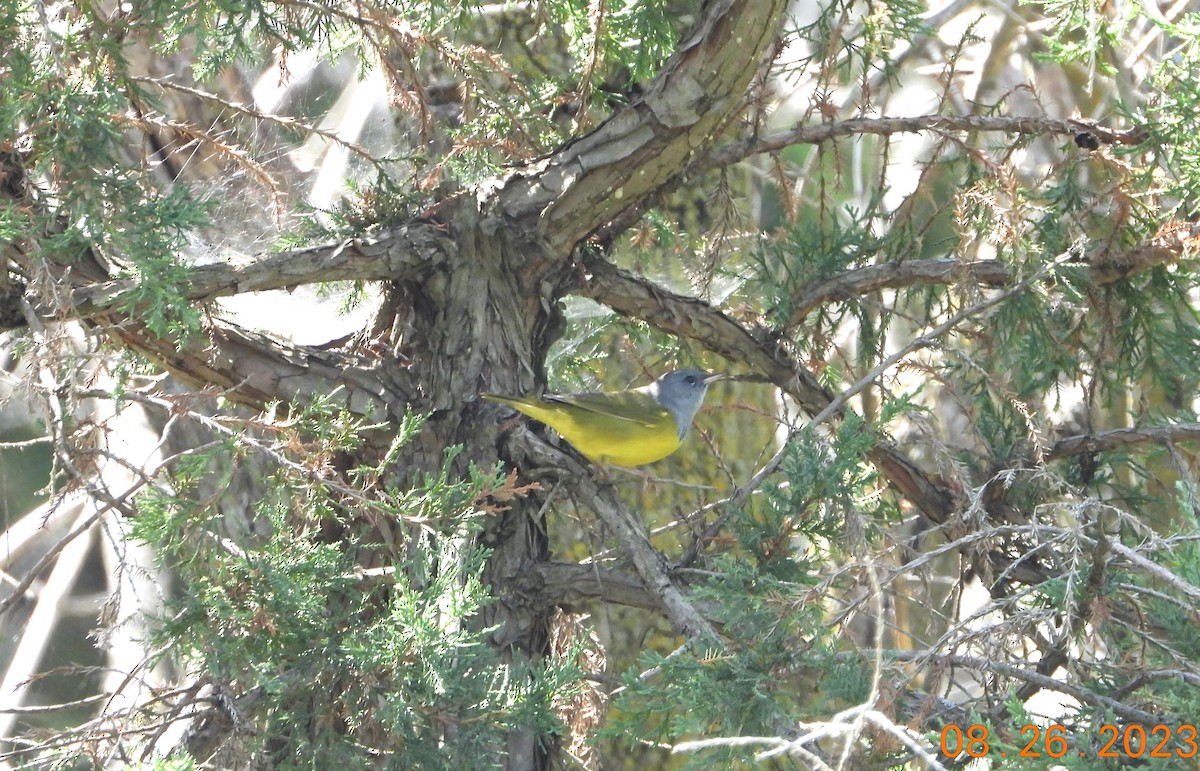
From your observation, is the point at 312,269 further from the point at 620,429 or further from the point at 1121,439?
the point at 1121,439

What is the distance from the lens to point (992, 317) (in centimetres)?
343

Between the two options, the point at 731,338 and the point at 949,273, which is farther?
the point at 731,338

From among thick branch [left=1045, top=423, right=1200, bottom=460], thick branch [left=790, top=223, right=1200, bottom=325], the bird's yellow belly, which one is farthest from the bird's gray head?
thick branch [left=1045, top=423, right=1200, bottom=460]

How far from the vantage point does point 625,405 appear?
4234mm

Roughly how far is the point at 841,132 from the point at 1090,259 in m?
0.85

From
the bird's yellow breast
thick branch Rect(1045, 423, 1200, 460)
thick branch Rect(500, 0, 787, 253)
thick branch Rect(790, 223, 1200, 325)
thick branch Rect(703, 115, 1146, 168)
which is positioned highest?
thick branch Rect(703, 115, 1146, 168)

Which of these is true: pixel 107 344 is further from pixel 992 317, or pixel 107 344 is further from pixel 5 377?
pixel 992 317

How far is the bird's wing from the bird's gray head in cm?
6

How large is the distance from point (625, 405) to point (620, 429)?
14cm

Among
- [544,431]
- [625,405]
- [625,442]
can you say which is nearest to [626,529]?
[544,431]

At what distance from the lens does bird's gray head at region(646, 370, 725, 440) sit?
4473mm

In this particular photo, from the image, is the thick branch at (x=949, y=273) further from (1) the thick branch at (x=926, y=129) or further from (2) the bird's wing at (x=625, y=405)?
(2) the bird's wing at (x=625, y=405)

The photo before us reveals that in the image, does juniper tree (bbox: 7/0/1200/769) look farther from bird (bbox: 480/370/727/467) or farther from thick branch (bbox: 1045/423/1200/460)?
bird (bbox: 480/370/727/467)

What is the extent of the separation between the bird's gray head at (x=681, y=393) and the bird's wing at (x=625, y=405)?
0.06 metres
